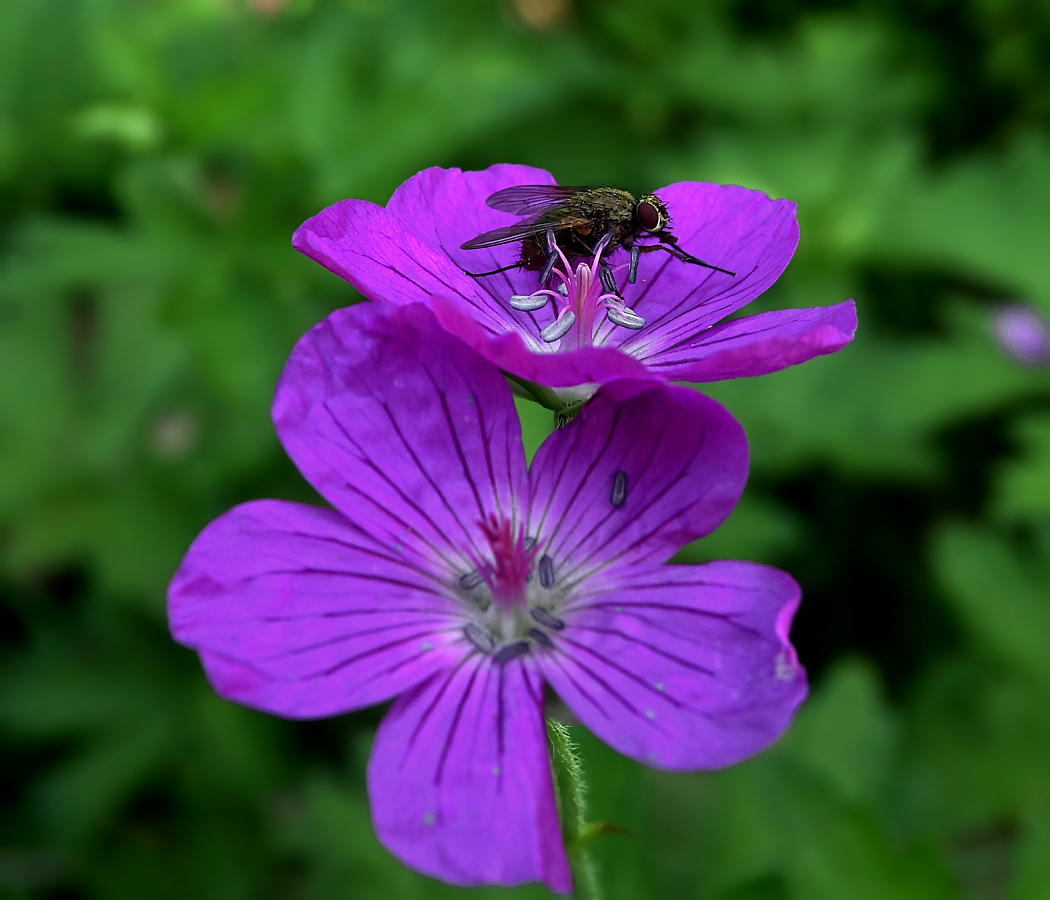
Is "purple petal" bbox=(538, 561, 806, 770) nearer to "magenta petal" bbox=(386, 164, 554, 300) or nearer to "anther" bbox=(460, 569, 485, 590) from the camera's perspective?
"anther" bbox=(460, 569, 485, 590)

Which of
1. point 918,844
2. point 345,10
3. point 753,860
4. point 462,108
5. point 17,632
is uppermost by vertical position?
point 345,10

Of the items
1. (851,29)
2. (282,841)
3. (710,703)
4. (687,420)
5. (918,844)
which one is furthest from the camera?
(851,29)

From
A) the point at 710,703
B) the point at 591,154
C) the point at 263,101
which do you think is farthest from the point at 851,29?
the point at 710,703

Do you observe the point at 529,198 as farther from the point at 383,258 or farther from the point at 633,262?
the point at 383,258

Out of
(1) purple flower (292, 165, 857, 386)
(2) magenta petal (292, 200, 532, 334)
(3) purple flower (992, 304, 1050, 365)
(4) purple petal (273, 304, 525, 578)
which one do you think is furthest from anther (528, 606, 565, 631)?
(3) purple flower (992, 304, 1050, 365)

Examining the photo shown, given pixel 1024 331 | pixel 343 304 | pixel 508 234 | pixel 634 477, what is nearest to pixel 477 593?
pixel 634 477

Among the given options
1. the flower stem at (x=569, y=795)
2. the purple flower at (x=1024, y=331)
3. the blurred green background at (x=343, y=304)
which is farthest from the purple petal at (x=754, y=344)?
the purple flower at (x=1024, y=331)

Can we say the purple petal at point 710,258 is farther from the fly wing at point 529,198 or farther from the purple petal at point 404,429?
the purple petal at point 404,429

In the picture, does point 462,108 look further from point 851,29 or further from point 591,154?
point 851,29
